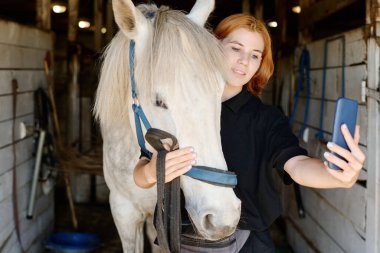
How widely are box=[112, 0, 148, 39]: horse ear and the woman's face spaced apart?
0.98 feet

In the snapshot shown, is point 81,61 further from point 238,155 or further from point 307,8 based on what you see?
point 238,155

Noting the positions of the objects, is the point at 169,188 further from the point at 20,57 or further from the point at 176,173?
the point at 20,57

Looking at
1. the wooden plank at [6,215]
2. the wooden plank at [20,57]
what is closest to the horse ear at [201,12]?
the wooden plank at [20,57]

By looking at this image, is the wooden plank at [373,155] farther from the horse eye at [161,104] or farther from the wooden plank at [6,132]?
the wooden plank at [6,132]

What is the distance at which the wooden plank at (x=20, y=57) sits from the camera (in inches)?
99.7

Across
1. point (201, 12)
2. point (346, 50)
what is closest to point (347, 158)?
point (201, 12)

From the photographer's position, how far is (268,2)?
5.36 meters

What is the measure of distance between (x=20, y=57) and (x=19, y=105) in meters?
0.30

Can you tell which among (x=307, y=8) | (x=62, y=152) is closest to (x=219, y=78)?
(x=307, y=8)

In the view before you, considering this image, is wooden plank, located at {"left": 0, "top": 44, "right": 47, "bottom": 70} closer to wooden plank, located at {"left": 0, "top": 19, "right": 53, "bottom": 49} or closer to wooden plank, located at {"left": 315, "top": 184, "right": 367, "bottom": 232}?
wooden plank, located at {"left": 0, "top": 19, "right": 53, "bottom": 49}

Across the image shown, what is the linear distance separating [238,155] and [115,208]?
36.7 inches

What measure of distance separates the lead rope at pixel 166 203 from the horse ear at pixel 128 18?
388 mm

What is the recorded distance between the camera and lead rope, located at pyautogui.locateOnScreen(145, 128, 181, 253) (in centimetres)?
129

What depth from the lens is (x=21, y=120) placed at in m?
2.87
